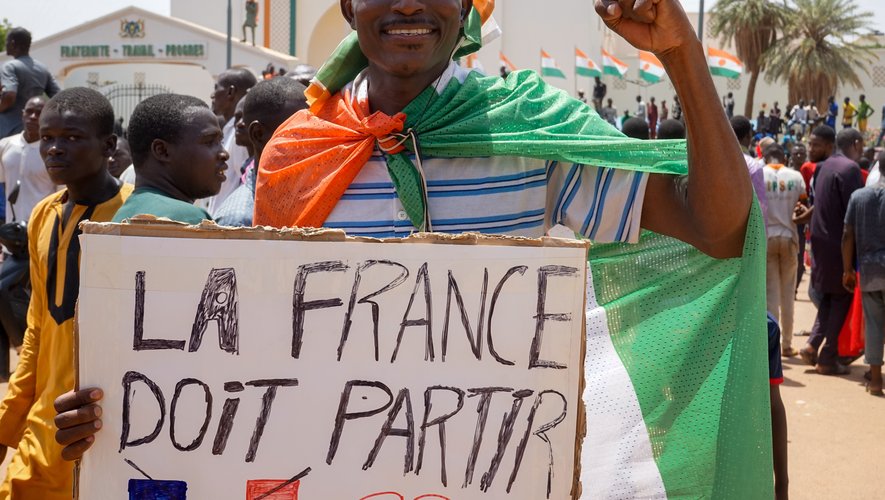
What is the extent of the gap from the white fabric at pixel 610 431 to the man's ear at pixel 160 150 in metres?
1.56

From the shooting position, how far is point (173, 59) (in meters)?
34.1

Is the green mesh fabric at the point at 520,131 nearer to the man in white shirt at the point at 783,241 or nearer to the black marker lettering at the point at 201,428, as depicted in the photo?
the black marker lettering at the point at 201,428

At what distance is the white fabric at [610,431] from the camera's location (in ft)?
7.30

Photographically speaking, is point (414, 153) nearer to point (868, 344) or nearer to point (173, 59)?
point (868, 344)

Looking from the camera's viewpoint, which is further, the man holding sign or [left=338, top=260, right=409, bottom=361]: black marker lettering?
the man holding sign

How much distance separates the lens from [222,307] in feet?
5.44

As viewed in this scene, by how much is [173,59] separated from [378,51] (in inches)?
1332

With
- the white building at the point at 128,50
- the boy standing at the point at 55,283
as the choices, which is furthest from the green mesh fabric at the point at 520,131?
the white building at the point at 128,50

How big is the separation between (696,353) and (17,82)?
7.98 meters

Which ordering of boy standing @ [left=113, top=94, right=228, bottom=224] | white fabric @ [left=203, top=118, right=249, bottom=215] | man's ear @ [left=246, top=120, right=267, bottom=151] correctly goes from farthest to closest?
white fabric @ [left=203, top=118, right=249, bottom=215] < man's ear @ [left=246, top=120, right=267, bottom=151] < boy standing @ [left=113, top=94, right=228, bottom=224]

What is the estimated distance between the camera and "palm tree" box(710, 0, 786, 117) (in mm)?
38438

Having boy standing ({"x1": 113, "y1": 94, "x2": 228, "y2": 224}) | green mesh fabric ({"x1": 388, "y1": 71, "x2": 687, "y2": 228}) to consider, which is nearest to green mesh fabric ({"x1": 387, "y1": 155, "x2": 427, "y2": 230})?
green mesh fabric ({"x1": 388, "y1": 71, "x2": 687, "y2": 228})

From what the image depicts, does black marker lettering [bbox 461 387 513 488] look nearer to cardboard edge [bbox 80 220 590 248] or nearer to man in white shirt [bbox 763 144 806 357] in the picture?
cardboard edge [bbox 80 220 590 248]

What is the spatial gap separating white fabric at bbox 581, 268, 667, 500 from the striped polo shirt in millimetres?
298
